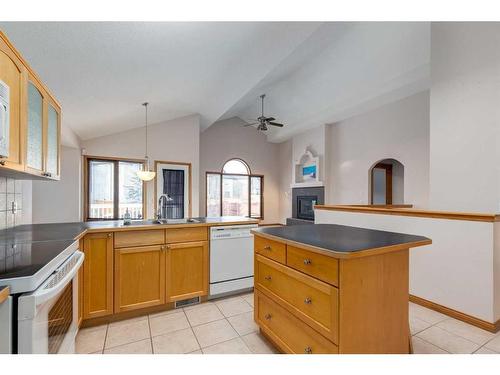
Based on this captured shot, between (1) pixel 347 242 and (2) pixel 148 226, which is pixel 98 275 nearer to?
(2) pixel 148 226

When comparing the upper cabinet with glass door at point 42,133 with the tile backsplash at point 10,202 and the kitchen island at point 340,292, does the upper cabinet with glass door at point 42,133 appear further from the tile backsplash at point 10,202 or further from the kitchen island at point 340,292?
the kitchen island at point 340,292

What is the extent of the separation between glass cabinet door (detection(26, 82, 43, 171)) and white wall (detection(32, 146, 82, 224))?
3175 millimetres

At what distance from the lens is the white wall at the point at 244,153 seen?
7.24 meters

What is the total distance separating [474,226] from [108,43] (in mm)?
3698

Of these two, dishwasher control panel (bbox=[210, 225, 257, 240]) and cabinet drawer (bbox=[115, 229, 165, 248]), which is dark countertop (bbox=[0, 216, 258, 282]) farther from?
dishwasher control panel (bbox=[210, 225, 257, 240])

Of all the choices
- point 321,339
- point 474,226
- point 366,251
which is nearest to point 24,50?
point 366,251

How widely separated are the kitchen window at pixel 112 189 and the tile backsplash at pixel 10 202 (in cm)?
277

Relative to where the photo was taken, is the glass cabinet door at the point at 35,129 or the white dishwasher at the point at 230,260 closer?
the glass cabinet door at the point at 35,129

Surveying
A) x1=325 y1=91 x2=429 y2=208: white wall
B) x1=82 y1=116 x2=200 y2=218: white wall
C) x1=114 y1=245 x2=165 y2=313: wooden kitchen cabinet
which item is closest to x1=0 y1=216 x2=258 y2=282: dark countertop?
x1=114 y1=245 x2=165 y2=313: wooden kitchen cabinet

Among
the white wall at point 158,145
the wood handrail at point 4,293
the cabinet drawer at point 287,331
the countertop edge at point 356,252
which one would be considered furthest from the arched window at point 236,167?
the wood handrail at point 4,293

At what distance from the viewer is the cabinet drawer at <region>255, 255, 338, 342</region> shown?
1.30 meters

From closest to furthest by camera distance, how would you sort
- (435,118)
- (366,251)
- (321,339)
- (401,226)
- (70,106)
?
1. (366,251)
2. (321,339)
3. (401,226)
4. (435,118)
5. (70,106)

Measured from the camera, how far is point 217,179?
7473 mm
